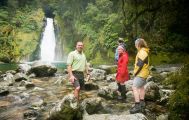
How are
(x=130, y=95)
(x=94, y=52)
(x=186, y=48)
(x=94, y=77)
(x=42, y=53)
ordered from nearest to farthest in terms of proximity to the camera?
(x=130, y=95), (x=94, y=77), (x=186, y=48), (x=94, y=52), (x=42, y=53)

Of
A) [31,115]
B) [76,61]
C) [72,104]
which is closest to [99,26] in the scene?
[76,61]

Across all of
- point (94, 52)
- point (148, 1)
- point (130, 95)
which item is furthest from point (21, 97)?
point (94, 52)

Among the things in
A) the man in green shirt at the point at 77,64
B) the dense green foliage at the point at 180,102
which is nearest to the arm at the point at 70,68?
the man in green shirt at the point at 77,64

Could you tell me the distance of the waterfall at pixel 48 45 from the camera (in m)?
49.8

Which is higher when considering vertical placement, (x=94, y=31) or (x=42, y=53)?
(x=94, y=31)

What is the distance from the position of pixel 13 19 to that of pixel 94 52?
17356mm

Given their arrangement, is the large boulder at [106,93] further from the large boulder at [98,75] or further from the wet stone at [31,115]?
the large boulder at [98,75]

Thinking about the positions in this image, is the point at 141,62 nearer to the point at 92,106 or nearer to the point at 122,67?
the point at 92,106

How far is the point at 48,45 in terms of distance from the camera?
5047cm

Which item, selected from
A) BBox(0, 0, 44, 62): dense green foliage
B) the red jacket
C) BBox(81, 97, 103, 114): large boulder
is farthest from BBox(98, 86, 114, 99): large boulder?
BBox(0, 0, 44, 62): dense green foliage

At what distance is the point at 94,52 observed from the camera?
41875mm

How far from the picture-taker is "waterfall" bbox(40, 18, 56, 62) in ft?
163

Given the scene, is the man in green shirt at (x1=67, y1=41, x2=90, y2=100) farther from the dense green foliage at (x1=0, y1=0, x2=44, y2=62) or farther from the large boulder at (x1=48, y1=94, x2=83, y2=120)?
the dense green foliage at (x1=0, y1=0, x2=44, y2=62)

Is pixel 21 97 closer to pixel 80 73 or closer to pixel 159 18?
pixel 80 73
